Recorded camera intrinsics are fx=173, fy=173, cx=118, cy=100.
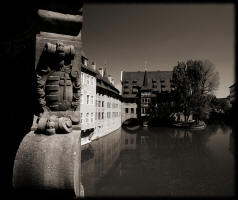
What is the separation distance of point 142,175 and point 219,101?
54581mm

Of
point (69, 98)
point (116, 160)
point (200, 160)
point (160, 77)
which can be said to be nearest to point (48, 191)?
point (69, 98)

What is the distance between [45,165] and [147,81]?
43.1m

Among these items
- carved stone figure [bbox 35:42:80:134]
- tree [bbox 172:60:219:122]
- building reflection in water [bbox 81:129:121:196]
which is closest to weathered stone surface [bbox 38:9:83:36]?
carved stone figure [bbox 35:42:80:134]

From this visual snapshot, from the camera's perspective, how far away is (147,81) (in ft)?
144

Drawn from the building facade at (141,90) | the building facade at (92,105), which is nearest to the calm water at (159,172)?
the building facade at (92,105)

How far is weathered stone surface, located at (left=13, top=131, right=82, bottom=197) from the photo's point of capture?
1864mm

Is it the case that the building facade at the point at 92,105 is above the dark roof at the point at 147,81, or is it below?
below

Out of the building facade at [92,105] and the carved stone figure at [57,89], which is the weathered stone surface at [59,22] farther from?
the building facade at [92,105]

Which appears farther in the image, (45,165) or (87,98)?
(87,98)

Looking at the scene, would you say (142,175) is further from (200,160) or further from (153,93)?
(153,93)

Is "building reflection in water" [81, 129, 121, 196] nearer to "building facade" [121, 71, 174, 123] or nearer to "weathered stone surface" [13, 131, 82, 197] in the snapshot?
"weathered stone surface" [13, 131, 82, 197]

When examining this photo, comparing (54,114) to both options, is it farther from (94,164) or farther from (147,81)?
(147,81)

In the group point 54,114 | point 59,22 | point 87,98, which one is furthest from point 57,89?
point 87,98

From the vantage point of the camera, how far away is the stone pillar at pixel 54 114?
188 cm
